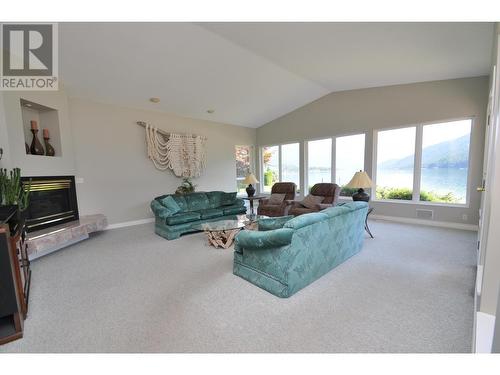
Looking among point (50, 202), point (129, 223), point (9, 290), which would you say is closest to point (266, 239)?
point (9, 290)

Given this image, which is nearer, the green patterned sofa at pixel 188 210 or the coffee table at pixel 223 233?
the coffee table at pixel 223 233

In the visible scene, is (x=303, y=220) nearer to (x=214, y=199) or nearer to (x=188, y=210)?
(x=188, y=210)

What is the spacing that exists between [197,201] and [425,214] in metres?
5.01

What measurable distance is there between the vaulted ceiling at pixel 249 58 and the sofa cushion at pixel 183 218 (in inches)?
104

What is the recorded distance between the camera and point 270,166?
7824mm

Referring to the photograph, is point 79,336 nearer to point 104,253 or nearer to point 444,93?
point 104,253

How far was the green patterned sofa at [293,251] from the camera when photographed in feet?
6.75

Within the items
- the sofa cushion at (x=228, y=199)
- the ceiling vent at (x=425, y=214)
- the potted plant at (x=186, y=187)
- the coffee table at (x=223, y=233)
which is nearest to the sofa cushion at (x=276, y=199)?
the sofa cushion at (x=228, y=199)

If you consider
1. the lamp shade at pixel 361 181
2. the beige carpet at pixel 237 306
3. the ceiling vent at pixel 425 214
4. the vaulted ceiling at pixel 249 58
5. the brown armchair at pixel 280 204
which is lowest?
the beige carpet at pixel 237 306

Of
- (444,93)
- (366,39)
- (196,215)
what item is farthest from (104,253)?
(444,93)

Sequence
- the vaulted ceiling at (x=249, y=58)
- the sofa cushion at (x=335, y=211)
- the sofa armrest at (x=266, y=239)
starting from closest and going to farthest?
1. the sofa armrest at (x=266, y=239)
2. the sofa cushion at (x=335, y=211)
3. the vaulted ceiling at (x=249, y=58)

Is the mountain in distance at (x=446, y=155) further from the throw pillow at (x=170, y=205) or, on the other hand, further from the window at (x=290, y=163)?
the throw pillow at (x=170, y=205)

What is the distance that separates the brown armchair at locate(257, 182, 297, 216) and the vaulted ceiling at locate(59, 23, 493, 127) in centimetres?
238
